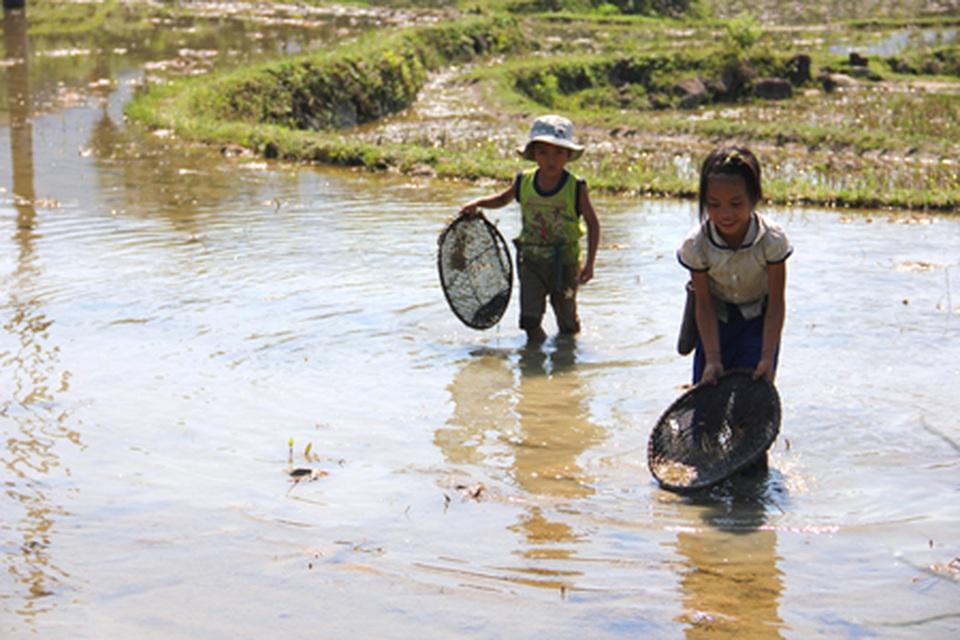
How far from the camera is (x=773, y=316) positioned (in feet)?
14.7

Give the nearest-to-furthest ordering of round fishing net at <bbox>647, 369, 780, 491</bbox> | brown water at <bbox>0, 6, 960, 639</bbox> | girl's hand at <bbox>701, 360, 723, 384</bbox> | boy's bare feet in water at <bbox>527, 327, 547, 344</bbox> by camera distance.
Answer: brown water at <bbox>0, 6, 960, 639</bbox>
round fishing net at <bbox>647, 369, 780, 491</bbox>
girl's hand at <bbox>701, 360, 723, 384</bbox>
boy's bare feet in water at <bbox>527, 327, 547, 344</bbox>

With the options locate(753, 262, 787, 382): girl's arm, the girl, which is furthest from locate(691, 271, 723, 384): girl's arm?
locate(753, 262, 787, 382): girl's arm

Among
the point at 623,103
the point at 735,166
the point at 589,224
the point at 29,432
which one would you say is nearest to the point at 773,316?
the point at 735,166

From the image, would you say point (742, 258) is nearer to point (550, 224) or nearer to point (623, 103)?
point (550, 224)

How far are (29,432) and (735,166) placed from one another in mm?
2770

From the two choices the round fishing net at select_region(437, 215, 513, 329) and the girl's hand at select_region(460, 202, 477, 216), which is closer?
the girl's hand at select_region(460, 202, 477, 216)

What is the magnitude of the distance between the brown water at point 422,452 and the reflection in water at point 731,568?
1 centimetres

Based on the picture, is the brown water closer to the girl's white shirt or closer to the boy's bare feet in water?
the boy's bare feet in water

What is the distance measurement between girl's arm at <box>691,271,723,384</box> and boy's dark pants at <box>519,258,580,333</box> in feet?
6.46

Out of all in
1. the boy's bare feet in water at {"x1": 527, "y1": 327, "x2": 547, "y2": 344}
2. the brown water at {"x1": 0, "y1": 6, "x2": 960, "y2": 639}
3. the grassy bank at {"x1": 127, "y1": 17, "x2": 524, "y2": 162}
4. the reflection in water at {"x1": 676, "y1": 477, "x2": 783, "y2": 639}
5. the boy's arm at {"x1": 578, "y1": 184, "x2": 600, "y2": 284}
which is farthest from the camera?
the grassy bank at {"x1": 127, "y1": 17, "x2": 524, "y2": 162}

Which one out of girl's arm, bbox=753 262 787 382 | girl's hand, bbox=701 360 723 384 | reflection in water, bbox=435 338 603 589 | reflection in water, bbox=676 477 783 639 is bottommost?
reflection in water, bbox=435 338 603 589

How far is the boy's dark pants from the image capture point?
6.55 m

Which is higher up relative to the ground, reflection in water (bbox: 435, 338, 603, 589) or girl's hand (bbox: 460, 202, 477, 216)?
girl's hand (bbox: 460, 202, 477, 216)

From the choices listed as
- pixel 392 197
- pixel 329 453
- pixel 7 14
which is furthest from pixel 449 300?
pixel 7 14
